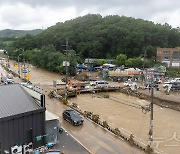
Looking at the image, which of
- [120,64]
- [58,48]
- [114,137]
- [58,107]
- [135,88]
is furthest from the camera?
[58,48]

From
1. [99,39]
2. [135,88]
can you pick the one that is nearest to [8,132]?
[135,88]

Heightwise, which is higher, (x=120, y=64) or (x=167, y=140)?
(x=120, y=64)

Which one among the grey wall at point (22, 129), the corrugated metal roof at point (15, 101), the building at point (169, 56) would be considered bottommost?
the grey wall at point (22, 129)

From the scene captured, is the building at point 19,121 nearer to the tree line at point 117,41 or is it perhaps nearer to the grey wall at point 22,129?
the grey wall at point 22,129

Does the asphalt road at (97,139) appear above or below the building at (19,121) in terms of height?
below

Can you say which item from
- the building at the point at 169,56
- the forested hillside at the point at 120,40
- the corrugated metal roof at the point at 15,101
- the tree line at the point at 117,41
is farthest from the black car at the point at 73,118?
the forested hillside at the point at 120,40

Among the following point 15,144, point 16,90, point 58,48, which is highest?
point 58,48

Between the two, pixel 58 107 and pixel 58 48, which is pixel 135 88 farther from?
pixel 58 48

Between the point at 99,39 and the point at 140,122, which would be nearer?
the point at 140,122
